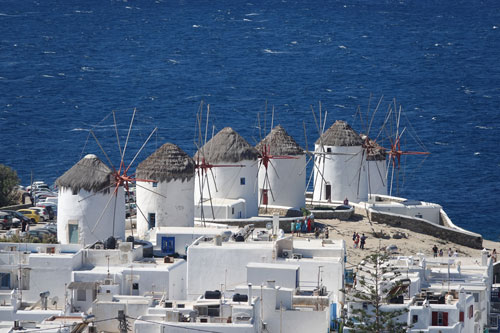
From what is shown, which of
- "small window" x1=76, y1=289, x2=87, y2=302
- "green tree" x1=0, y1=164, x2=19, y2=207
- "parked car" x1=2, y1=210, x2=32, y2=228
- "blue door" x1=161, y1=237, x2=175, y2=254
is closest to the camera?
"small window" x1=76, y1=289, x2=87, y2=302

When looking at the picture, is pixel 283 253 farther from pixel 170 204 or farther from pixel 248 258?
pixel 170 204

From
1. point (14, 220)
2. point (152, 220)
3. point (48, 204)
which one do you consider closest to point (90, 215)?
point (152, 220)

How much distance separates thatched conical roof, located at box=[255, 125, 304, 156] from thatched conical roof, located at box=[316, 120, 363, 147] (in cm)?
474

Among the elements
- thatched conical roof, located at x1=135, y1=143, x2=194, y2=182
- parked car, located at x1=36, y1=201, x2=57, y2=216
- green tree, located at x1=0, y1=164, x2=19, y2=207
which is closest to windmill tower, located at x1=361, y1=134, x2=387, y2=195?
parked car, located at x1=36, y1=201, x2=57, y2=216

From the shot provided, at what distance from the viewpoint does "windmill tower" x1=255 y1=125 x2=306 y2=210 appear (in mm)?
112625

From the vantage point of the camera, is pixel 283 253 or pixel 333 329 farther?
pixel 283 253

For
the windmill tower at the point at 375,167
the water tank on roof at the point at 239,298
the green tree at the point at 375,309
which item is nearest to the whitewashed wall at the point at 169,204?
the windmill tower at the point at 375,167

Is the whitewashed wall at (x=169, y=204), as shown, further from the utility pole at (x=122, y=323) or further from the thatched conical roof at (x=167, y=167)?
the utility pole at (x=122, y=323)

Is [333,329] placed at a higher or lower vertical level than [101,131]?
lower

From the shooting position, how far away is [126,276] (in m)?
77.8

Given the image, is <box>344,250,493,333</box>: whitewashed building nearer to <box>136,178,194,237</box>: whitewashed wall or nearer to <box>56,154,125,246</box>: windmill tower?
<box>56,154,125,246</box>: windmill tower

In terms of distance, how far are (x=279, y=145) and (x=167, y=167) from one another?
53.8 feet

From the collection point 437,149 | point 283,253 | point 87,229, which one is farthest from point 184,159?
point 437,149

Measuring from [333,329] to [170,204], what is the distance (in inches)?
1037
